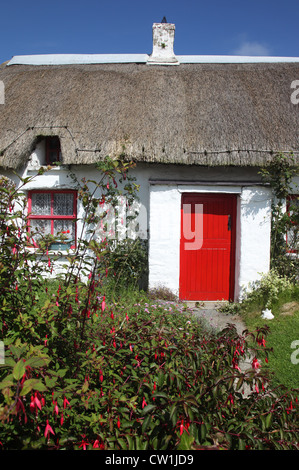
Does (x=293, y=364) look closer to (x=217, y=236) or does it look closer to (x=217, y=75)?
(x=217, y=236)

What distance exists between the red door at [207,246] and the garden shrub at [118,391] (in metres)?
3.83

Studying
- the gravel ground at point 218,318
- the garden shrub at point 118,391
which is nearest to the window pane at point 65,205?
the gravel ground at point 218,318

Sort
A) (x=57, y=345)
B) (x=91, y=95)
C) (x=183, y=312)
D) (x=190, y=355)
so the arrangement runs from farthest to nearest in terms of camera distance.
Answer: (x=91, y=95) → (x=183, y=312) → (x=57, y=345) → (x=190, y=355)

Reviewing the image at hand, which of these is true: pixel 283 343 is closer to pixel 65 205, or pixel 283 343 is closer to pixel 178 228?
pixel 178 228

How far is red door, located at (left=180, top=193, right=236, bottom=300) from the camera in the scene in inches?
237

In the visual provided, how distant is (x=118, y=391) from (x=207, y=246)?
4.42m

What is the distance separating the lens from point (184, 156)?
5.64m

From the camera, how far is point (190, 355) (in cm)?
187

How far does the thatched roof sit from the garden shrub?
155 inches

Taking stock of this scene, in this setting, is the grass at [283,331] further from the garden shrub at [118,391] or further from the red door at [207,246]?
the garden shrub at [118,391]

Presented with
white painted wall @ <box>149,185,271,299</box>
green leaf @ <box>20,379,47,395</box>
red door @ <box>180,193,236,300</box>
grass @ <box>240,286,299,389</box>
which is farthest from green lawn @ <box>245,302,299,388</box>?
green leaf @ <box>20,379,47,395</box>

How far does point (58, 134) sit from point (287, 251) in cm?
484

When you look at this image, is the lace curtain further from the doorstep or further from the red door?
the doorstep

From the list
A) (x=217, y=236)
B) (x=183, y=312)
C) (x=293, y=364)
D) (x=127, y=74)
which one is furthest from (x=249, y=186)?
(x=127, y=74)
